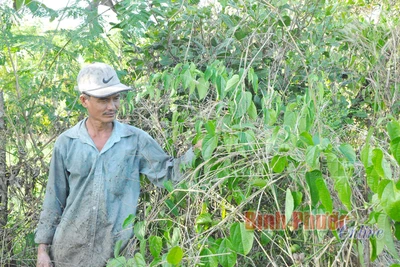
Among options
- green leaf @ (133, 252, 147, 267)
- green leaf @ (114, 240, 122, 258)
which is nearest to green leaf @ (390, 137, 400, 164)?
green leaf @ (133, 252, 147, 267)

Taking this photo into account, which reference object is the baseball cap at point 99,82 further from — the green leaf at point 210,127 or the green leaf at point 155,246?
the green leaf at point 155,246

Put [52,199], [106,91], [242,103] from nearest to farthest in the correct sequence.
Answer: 1. [242,103]
2. [106,91]
3. [52,199]

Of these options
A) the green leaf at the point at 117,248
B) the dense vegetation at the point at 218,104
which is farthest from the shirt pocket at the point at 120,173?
the green leaf at the point at 117,248

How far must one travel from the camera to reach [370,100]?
3.91 m

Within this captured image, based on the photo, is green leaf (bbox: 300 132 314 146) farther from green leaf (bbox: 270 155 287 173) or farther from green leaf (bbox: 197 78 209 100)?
green leaf (bbox: 197 78 209 100)

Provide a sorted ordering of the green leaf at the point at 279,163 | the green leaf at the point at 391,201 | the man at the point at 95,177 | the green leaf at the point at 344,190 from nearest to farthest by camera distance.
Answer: the green leaf at the point at 391,201 → the green leaf at the point at 344,190 → the green leaf at the point at 279,163 → the man at the point at 95,177

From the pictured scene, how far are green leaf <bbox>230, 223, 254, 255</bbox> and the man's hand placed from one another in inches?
48.9

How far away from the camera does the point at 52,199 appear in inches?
117

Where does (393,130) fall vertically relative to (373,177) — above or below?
above

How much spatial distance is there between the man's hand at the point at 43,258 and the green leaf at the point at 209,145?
1.11 meters

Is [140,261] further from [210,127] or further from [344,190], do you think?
[344,190]

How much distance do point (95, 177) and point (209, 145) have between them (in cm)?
82

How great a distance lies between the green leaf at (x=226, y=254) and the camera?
2.06m

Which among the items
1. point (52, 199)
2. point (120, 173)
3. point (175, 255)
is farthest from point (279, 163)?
point (52, 199)
